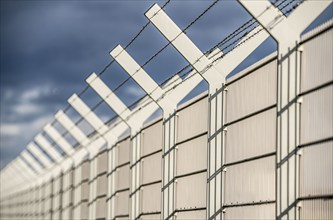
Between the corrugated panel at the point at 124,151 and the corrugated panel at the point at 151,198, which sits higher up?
the corrugated panel at the point at 124,151

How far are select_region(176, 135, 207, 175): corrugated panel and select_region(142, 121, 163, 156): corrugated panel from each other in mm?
2166

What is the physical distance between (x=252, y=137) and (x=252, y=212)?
1706mm

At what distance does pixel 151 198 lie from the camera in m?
26.3

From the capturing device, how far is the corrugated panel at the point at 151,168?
2573 cm

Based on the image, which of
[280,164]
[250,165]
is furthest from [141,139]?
[280,164]

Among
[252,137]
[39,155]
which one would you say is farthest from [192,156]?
[39,155]

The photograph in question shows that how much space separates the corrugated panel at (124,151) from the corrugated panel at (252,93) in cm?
1008

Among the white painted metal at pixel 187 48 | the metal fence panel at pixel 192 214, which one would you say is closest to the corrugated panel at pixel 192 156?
the metal fence panel at pixel 192 214

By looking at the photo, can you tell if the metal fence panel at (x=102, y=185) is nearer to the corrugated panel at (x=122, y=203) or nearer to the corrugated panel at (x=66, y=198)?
the corrugated panel at (x=122, y=203)

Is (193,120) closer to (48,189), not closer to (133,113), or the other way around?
(133,113)

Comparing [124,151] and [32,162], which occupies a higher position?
[32,162]

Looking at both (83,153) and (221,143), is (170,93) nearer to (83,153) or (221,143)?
(221,143)

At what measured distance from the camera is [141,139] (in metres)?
28.0

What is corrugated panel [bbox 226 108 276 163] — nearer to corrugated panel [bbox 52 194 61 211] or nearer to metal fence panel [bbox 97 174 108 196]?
metal fence panel [bbox 97 174 108 196]
